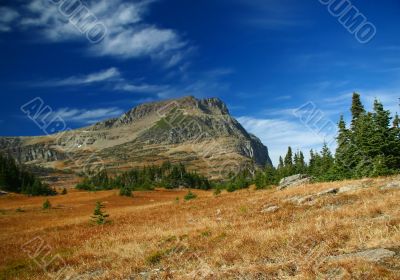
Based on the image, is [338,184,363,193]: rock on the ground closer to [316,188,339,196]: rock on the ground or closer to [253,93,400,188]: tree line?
[316,188,339,196]: rock on the ground

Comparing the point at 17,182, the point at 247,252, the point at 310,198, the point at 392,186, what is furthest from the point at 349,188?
the point at 17,182

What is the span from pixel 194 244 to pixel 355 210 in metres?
6.98

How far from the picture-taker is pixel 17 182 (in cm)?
10338

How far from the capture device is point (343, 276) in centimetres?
754

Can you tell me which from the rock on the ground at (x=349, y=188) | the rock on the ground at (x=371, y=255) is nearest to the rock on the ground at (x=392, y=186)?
the rock on the ground at (x=349, y=188)

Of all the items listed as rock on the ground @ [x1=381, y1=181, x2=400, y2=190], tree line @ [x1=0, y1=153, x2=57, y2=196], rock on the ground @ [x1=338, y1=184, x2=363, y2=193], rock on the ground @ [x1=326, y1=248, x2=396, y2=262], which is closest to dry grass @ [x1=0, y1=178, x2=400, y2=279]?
rock on the ground @ [x1=326, y1=248, x2=396, y2=262]

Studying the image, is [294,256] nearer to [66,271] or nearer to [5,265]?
[66,271]

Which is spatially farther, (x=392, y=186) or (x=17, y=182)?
(x=17, y=182)

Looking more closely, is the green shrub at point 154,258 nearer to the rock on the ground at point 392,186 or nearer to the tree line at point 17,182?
the rock on the ground at point 392,186

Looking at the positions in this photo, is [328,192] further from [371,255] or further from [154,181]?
[154,181]

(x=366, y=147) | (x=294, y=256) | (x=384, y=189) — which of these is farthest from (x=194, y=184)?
(x=294, y=256)

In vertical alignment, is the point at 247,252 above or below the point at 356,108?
below

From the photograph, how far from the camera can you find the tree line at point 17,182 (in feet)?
292

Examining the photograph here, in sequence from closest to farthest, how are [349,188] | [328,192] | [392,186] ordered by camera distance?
[392,186], [328,192], [349,188]
